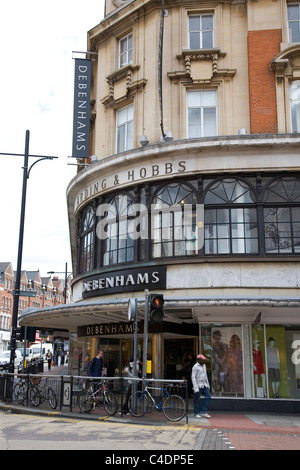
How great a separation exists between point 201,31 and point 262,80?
3446 millimetres

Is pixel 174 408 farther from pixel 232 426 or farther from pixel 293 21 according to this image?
pixel 293 21

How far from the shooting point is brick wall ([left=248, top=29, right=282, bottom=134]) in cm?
1744

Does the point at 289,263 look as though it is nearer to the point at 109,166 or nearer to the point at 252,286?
the point at 252,286

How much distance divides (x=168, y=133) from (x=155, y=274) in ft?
17.1

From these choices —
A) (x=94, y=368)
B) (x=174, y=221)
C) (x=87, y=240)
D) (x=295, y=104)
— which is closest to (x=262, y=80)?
(x=295, y=104)

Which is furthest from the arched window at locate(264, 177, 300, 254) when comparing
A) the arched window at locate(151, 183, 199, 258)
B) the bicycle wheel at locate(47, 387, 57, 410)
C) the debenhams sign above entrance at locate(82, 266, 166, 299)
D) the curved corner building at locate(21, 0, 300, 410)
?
the bicycle wheel at locate(47, 387, 57, 410)

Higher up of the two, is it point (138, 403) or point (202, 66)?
point (202, 66)

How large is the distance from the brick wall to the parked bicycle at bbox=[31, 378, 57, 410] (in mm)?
10746

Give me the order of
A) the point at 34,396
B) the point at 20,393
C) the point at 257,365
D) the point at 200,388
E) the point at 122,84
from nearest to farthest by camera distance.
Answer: the point at 200,388, the point at 34,396, the point at 257,365, the point at 20,393, the point at 122,84

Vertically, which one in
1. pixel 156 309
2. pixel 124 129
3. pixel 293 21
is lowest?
pixel 156 309

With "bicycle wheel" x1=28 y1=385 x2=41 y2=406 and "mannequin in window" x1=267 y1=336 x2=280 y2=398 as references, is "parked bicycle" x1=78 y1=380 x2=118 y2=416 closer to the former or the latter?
"bicycle wheel" x1=28 y1=385 x2=41 y2=406

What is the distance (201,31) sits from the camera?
19219 mm

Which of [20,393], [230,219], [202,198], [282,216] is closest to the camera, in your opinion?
[20,393]

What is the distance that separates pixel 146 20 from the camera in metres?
20.2
